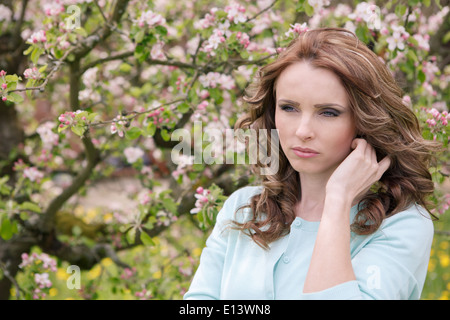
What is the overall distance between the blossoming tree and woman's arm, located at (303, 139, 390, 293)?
58 cm

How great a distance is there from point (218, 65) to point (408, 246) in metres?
1.50

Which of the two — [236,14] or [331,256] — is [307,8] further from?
[331,256]

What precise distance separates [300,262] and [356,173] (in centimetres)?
37

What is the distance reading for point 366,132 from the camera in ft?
5.86

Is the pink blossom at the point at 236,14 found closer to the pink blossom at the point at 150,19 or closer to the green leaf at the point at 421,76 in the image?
the pink blossom at the point at 150,19

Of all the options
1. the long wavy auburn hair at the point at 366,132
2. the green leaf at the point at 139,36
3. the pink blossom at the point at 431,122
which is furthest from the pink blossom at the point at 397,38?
the green leaf at the point at 139,36

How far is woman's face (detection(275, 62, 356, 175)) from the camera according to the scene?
1.73 metres

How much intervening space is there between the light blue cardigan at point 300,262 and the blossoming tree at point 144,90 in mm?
378

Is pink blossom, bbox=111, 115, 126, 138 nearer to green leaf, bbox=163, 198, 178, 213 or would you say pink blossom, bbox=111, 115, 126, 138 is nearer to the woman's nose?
green leaf, bbox=163, 198, 178, 213

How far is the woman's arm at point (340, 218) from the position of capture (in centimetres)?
157

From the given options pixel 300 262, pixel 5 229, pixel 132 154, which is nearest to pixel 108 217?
pixel 132 154

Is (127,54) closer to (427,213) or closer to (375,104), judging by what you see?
(375,104)

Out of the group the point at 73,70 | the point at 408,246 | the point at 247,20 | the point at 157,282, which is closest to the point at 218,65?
the point at 247,20

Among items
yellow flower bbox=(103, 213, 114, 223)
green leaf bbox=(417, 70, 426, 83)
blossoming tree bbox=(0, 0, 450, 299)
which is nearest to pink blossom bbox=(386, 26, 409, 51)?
blossoming tree bbox=(0, 0, 450, 299)
